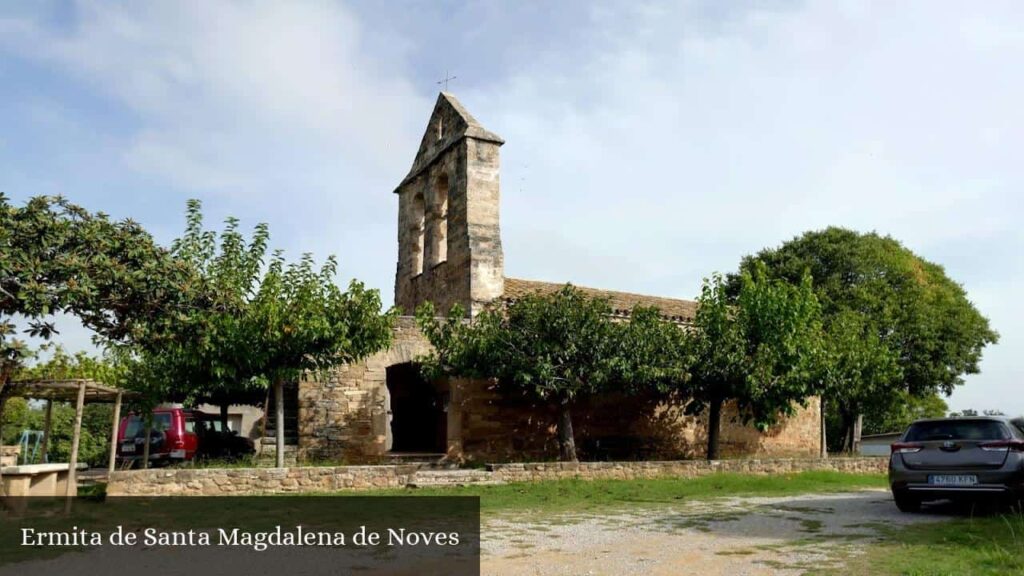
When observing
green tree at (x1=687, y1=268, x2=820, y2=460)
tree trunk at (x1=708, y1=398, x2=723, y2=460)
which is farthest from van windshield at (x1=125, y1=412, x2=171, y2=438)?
tree trunk at (x1=708, y1=398, x2=723, y2=460)

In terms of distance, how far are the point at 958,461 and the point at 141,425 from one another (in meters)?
14.6

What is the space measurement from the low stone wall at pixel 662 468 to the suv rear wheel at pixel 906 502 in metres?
6.32

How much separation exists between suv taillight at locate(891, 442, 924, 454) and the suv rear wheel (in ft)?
1.60

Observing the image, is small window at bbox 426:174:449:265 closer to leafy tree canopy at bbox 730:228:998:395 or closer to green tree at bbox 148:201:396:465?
green tree at bbox 148:201:396:465

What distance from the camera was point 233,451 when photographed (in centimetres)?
1842

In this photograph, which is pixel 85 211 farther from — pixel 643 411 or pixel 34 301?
pixel 643 411

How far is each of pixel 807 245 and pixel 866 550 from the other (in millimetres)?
26081

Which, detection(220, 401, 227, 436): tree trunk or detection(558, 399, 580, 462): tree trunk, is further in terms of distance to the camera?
detection(220, 401, 227, 436): tree trunk

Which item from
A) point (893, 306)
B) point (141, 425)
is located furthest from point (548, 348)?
point (893, 306)

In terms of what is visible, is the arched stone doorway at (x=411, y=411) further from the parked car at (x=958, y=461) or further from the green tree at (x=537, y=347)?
the parked car at (x=958, y=461)

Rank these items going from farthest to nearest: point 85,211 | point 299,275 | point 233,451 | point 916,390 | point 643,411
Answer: point 916,390
point 643,411
point 233,451
point 299,275
point 85,211

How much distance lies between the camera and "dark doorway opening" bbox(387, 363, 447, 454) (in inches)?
858

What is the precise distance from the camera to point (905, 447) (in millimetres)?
10078

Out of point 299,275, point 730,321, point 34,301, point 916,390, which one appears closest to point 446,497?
point 299,275
